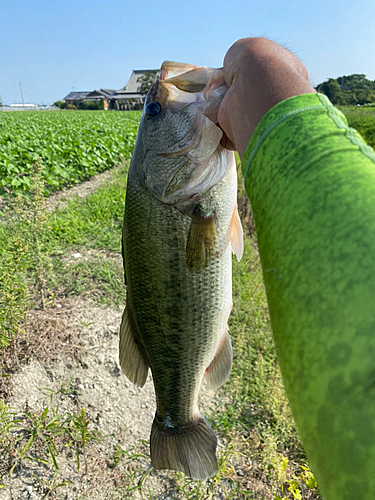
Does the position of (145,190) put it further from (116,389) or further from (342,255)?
(116,389)

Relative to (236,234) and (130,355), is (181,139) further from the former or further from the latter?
(130,355)

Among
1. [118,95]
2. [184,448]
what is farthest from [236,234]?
[118,95]

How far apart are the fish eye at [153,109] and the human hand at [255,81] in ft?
1.42

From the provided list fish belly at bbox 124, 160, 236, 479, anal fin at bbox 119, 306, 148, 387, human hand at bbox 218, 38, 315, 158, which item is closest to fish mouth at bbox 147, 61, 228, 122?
human hand at bbox 218, 38, 315, 158

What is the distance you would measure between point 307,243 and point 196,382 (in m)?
1.27

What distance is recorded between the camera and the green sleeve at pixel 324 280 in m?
0.58

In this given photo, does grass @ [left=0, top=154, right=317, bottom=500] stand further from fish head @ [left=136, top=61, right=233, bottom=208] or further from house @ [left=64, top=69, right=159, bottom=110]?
house @ [left=64, top=69, right=159, bottom=110]

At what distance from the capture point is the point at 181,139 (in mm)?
1577

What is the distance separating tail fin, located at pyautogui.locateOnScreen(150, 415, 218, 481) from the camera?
175 cm

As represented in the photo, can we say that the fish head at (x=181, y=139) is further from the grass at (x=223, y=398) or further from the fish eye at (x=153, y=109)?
the grass at (x=223, y=398)

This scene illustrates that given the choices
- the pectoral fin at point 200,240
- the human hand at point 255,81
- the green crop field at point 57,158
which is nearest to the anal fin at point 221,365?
the pectoral fin at point 200,240

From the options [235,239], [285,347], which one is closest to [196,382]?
[235,239]

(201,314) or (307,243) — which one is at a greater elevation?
(307,243)

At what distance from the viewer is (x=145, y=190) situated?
5.38 ft
